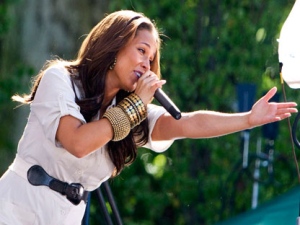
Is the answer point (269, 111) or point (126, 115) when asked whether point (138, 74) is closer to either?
point (126, 115)

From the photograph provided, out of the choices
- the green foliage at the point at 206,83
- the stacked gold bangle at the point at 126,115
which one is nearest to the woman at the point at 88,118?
the stacked gold bangle at the point at 126,115

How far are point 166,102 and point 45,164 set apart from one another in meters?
0.44

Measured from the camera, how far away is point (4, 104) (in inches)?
291

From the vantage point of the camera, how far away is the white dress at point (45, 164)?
343 cm

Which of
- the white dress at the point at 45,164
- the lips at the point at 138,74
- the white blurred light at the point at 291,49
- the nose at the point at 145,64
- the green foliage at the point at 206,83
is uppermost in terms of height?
the white blurred light at the point at 291,49

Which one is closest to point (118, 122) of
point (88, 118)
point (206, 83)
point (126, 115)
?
point (126, 115)

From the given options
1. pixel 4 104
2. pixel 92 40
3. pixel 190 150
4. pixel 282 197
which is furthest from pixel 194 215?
pixel 92 40

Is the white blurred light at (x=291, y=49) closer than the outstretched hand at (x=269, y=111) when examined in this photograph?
Yes

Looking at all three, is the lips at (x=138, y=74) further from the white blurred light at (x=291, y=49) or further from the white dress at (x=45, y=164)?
the white blurred light at (x=291, y=49)

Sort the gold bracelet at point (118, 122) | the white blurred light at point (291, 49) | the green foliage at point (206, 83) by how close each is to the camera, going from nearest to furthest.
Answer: the white blurred light at point (291, 49) → the gold bracelet at point (118, 122) → the green foliage at point (206, 83)

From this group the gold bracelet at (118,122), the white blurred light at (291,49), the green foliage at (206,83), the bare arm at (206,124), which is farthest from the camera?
the green foliage at (206,83)

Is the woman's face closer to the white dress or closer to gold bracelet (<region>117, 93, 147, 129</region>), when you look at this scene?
gold bracelet (<region>117, 93, 147, 129</region>)

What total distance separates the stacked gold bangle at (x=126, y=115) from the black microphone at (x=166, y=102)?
0.06 m

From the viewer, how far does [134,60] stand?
3.49 m
